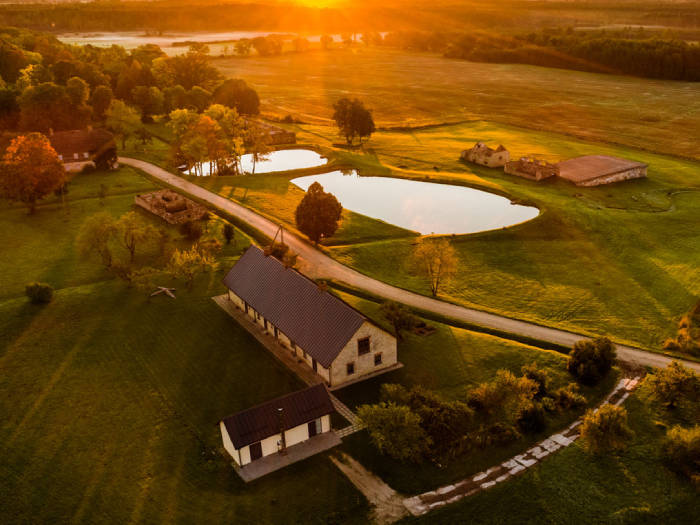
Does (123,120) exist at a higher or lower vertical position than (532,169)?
higher

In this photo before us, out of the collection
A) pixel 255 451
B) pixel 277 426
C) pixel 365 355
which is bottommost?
pixel 255 451

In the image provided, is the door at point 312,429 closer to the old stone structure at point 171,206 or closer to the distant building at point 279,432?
the distant building at point 279,432

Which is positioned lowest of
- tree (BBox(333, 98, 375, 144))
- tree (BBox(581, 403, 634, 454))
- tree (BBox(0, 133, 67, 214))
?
tree (BBox(581, 403, 634, 454))

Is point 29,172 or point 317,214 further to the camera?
point 29,172

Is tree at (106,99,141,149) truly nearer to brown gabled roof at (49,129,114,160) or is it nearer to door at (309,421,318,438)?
brown gabled roof at (49,129,114,160)

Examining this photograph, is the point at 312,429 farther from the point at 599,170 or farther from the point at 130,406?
the point at 599,170

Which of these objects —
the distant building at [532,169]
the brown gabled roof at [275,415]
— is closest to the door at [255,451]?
the brown gabled roof at [275,415]

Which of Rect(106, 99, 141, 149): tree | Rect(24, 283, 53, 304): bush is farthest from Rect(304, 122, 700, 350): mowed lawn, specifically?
Rect(106, 99, 141, 149): tree

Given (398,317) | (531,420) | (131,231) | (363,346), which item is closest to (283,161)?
(131,231)
